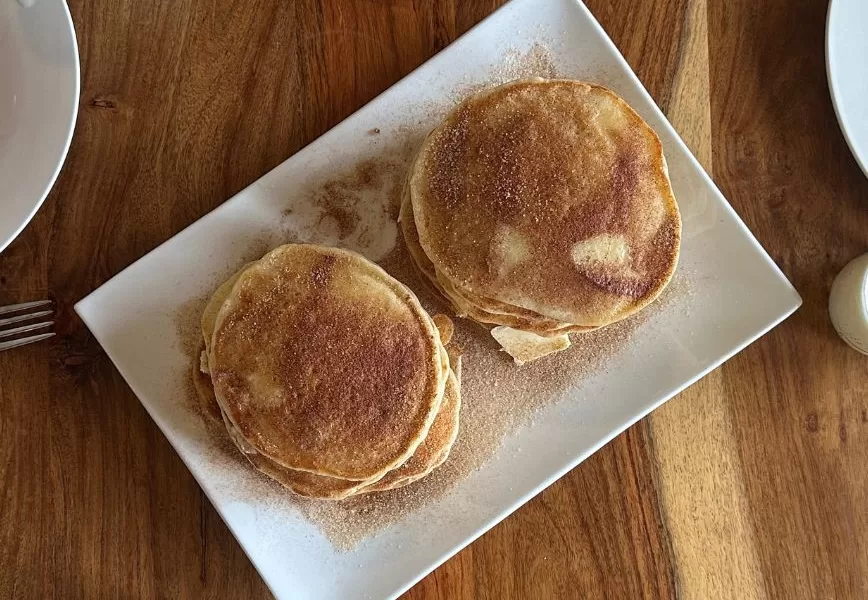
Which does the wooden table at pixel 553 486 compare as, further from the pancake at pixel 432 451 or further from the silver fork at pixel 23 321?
the pancake at pixel 432 451

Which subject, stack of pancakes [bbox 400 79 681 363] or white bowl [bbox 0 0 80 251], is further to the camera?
stack of pancakes [bbox 400 79 681 363]

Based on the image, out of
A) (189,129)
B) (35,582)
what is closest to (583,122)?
(189,129)

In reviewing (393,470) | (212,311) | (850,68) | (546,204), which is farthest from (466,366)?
(850,68)

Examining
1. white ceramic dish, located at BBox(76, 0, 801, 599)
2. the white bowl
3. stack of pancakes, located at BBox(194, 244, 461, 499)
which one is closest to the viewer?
the white bowl

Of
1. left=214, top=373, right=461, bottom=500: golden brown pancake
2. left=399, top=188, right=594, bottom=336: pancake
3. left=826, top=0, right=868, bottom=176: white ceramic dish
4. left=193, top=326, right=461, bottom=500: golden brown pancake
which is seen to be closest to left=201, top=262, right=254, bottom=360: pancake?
left=193, top=326, right=461, bottom=500: golden brown pancake

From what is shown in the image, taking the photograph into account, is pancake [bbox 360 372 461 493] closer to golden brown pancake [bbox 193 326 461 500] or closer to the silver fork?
golden brown pancake [bbox 193 326 461 500]

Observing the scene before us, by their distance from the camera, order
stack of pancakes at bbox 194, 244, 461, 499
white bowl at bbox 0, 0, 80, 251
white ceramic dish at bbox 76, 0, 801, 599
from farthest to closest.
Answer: white ceramic dish at bbox 76, 0, 801, 599, stack of pancakes at bbox 194, 244, 461, 499, white bowl at bbox 0, 0, 80, 251

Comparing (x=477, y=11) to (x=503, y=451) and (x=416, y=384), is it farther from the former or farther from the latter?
(x=503, y=451)
